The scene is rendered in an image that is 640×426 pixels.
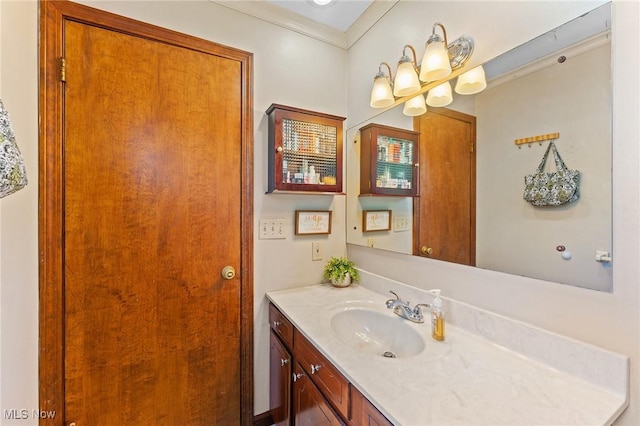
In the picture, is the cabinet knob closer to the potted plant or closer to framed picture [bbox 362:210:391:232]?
framed picture [bbox 362:210:391:232]

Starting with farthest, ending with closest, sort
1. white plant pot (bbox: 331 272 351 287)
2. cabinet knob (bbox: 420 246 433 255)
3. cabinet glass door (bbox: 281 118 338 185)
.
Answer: white plant pot (bbox: 331 272 351 287) < cabinet glass door (bbox: 281 118 338 185) < cabinet knob (bbox: 420 246 433 255)

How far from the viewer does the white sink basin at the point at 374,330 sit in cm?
116

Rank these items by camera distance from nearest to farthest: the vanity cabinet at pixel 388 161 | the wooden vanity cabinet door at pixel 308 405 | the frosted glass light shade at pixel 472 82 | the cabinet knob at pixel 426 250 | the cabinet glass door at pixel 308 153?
the wooden vanity cabinet door at pixel 308 405
the frosted glass light shade at pixel 472 82
the cabinet knob at pixel 426 250
the vanity cabinet at pixel 388 161
the cabinet glass door at pixel 308 153

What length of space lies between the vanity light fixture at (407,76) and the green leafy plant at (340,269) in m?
1.06

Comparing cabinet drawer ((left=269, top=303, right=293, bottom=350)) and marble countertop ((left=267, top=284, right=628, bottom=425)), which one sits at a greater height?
marble countertop ((left=267, top=284, right=628, bottom=425))

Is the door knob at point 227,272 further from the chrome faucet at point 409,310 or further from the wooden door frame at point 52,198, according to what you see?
the chrome faucet at point 409,310

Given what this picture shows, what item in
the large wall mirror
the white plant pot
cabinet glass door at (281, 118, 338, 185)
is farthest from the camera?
the white plant pot

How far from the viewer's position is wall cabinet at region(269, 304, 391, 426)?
84cm

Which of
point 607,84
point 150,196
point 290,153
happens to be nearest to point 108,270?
point 150,196

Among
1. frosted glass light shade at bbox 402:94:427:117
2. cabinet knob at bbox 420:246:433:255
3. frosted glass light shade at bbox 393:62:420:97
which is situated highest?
frosted glass light shade at bbox 393:62:420:97

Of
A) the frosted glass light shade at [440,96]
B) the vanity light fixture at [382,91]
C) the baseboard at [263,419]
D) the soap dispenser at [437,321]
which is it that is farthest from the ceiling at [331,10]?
the baseboard at [263,419]

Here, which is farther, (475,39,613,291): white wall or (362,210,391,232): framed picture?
(362,210,391,232): framed picture

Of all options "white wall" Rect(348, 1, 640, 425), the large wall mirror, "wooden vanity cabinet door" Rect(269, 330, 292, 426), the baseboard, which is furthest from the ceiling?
the baseboard
